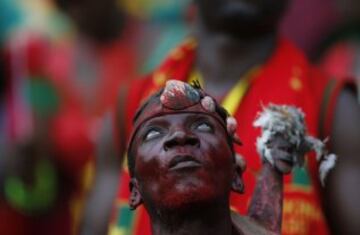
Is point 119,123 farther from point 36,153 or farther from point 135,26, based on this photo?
point 135,26

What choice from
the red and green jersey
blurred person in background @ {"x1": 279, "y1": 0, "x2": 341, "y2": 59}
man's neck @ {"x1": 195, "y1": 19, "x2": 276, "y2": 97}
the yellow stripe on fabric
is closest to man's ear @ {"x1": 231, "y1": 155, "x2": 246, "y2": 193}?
the red and green jersey

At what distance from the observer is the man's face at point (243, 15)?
4875mm

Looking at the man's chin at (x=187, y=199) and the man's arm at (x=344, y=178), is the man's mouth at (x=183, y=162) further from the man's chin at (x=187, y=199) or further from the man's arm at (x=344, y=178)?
the man's arm at (x=344, y=178)

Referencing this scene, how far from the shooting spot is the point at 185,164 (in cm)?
355

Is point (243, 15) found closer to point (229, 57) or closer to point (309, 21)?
point (229, 57)

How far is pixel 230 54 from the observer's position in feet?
16.5

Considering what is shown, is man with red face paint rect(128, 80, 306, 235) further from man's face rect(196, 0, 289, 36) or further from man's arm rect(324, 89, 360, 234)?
man's face rect(196, 0, 289, 36)

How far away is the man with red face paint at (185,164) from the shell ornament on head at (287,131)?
21 centimetres

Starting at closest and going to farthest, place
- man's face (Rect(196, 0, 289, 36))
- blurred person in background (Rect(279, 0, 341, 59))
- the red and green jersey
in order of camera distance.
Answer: the red and green jersey → man's face (Rect(196, 0, 289, 36)) → blurred person in background (Rect(279, 0, 341, 59))

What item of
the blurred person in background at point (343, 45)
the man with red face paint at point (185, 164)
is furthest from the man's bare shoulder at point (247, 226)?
the blurred person in background at point (343, 45)

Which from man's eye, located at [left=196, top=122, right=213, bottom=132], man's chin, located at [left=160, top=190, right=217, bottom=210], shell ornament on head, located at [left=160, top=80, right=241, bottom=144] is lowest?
man's chin, located at [left=160, top=190, right=217, bottom=210]

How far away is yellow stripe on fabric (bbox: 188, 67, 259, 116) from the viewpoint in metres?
4.79

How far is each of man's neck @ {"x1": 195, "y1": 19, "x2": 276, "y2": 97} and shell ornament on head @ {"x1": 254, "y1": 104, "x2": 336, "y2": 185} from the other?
3.13 ft

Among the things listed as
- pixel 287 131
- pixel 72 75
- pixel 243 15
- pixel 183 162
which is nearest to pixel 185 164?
pixel 183 162
